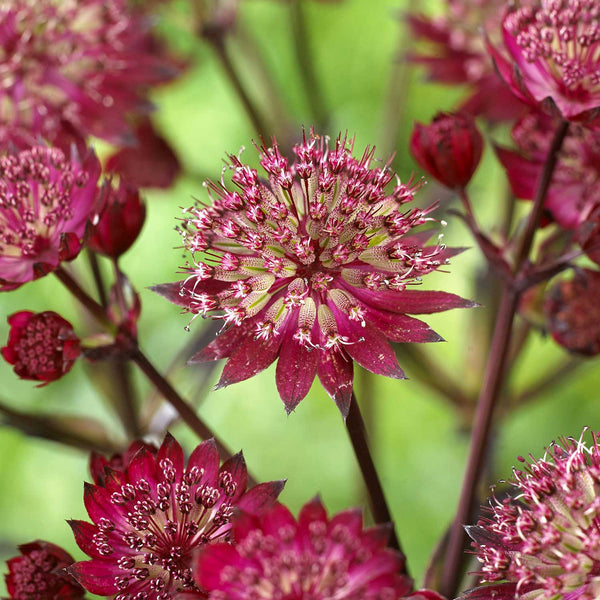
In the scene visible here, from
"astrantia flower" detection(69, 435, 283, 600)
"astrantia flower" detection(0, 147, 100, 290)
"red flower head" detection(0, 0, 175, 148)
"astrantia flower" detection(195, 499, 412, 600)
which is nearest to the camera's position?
"astrantia flower" detection(195, 499, 412, 600)

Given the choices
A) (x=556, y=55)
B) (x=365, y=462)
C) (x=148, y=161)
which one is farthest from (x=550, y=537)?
(x=148, y=161)

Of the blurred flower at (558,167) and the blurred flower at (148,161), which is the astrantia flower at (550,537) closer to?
the blurred flower at (558,167)

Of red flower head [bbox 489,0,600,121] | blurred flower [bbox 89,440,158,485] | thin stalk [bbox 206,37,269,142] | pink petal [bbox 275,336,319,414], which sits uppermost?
thin stalk [bbox 206,37,269,142]

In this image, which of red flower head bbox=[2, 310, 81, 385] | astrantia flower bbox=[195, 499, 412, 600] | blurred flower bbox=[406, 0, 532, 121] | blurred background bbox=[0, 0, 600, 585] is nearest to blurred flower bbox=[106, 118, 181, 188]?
blurred background bbox=[0, 0, 600, 585]

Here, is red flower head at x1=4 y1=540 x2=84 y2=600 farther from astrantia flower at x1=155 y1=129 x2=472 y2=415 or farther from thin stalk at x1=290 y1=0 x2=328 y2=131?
thin stalk at x1=290 y1=0 x2=328 y2=131

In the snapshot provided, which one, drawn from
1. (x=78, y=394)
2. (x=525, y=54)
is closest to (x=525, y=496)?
(x=525, y=54)
